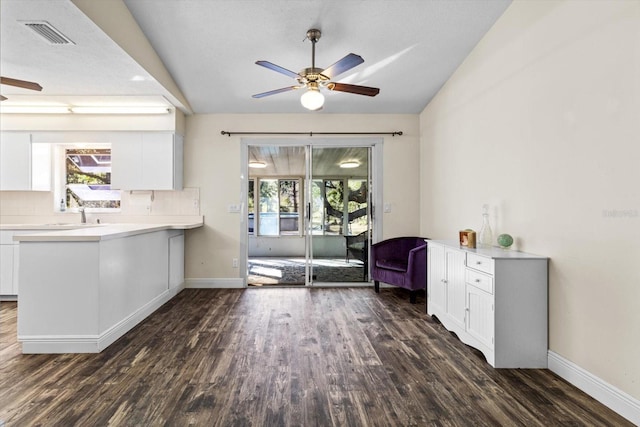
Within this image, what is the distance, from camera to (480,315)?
247 centimetres

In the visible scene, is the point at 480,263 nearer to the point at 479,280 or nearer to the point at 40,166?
the point at 479,280

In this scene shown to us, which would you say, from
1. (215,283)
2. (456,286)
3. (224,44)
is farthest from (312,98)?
(215,283)

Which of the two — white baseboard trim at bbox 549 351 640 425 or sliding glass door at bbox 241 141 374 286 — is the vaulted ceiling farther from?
white baseboard trim at bbox 549 351 640 425

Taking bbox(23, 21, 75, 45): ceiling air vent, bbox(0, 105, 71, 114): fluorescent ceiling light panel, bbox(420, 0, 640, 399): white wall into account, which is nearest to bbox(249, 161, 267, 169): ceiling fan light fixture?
bbox(0, 105, 71, 114): fluorescent ceiling light panel

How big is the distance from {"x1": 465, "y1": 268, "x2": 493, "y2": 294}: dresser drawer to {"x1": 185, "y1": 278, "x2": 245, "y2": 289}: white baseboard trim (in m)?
3.09

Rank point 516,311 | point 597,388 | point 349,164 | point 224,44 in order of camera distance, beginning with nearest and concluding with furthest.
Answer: point 597,388
point 516,311
point 224,44
point 349,164

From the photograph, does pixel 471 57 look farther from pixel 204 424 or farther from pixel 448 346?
pixel 204 424

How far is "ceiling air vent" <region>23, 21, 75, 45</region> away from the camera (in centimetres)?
244

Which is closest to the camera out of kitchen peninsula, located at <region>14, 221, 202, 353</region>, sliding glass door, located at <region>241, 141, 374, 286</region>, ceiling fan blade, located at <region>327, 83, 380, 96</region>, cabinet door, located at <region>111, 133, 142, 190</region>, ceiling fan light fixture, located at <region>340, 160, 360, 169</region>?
kitchen peninsula, located at <region>14, 221, 202, 353</region>

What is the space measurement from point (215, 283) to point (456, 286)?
3.22m

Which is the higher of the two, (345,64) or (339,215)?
(345,64)

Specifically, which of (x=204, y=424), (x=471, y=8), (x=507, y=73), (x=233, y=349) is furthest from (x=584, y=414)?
(x=471, y=8)

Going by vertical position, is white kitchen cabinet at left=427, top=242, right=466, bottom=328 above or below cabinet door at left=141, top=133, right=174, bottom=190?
below

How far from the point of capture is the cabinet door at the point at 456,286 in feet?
8.97
